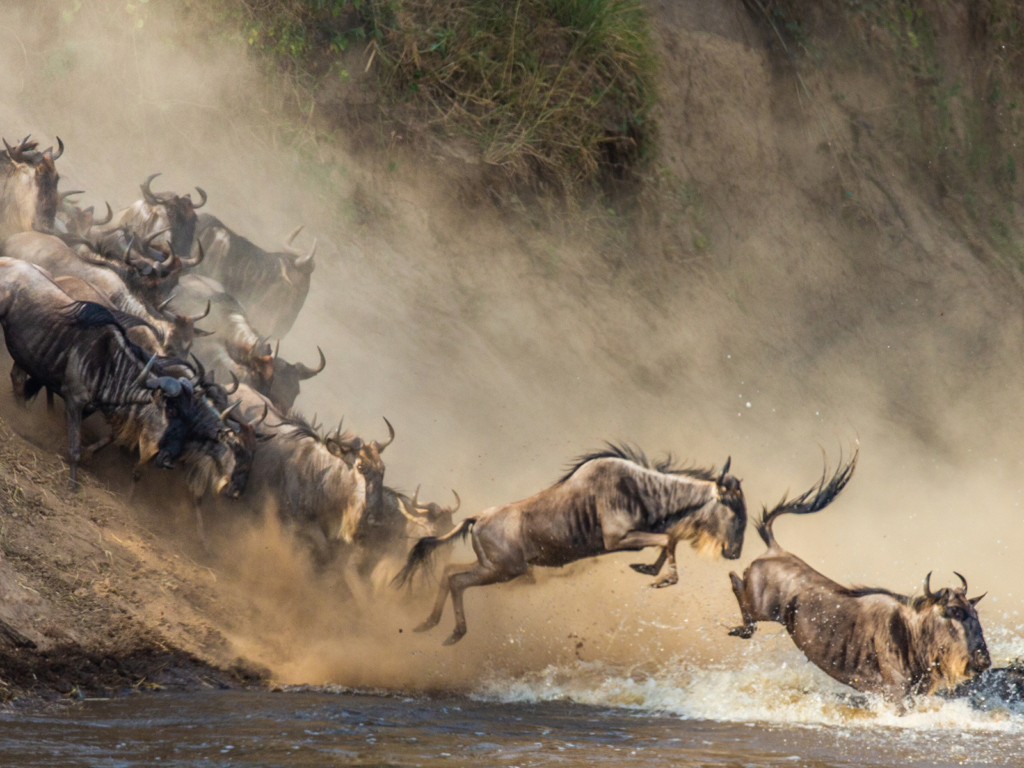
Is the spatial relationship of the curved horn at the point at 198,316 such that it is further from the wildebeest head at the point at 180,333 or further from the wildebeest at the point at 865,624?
the wildebeest at the point at 865,624

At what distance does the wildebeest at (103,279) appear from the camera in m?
9.60

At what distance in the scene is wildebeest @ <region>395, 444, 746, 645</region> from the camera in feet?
26.6

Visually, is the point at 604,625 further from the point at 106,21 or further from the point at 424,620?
the point at 106,21

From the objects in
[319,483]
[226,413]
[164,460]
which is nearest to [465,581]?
[319,483]

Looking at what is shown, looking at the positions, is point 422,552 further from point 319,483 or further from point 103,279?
point 103,279

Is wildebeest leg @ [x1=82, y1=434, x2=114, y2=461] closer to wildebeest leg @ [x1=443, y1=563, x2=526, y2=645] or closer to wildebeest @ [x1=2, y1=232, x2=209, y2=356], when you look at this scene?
wildebeest @ [x1=2, y1=232, x2=209, y2=356]

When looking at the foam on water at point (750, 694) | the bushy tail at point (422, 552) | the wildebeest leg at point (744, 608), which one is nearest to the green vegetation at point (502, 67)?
the bushy tail at point (422, 552)

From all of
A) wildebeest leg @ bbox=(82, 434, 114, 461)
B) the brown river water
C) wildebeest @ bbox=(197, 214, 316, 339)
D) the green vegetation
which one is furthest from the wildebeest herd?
the green vegetation

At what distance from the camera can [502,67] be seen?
46.8 feet

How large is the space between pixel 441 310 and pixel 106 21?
17.8 ft

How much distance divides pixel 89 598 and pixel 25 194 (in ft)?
13.7

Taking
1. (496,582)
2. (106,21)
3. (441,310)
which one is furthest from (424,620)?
(106,21)

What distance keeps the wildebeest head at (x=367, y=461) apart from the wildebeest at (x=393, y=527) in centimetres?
6

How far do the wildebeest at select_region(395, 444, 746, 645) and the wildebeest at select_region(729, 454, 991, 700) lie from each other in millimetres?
365
